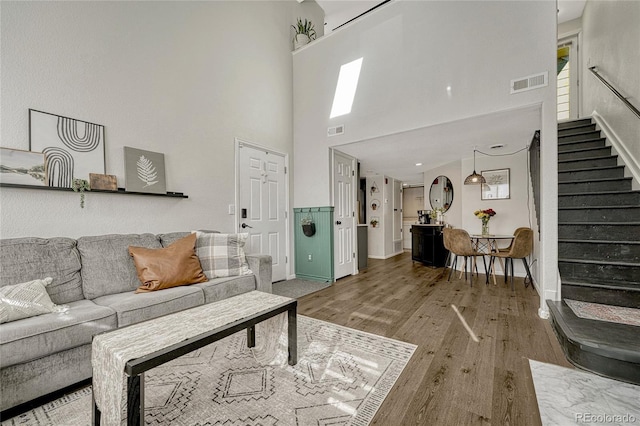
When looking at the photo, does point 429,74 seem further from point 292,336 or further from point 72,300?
point 72,300

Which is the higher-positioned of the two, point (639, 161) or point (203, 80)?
point (203, 80)

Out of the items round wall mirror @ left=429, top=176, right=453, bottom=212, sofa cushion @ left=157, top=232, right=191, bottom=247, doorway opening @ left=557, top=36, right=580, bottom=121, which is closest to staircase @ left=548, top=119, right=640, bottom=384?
round wall mirror @ left=429, top=176, right=453, bottom=212

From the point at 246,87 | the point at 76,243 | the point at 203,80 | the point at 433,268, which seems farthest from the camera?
the point at 433,268

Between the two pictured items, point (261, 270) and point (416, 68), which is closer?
point (261, 270)

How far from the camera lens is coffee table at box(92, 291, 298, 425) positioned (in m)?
1.11

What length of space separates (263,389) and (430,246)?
485 cm

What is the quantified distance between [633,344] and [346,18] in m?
6.74

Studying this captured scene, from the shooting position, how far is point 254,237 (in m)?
4.06

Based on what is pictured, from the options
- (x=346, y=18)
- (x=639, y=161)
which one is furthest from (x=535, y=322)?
(x=346, y=18)

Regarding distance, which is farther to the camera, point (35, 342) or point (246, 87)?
point (246, 87)

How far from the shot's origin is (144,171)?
2.79 m

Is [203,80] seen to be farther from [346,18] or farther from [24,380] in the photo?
[346,18]

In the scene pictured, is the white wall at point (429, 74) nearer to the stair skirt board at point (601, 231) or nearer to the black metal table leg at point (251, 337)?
the stair skirt board at point (601, 231)

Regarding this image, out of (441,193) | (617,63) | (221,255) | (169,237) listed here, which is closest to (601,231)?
(617,63)
